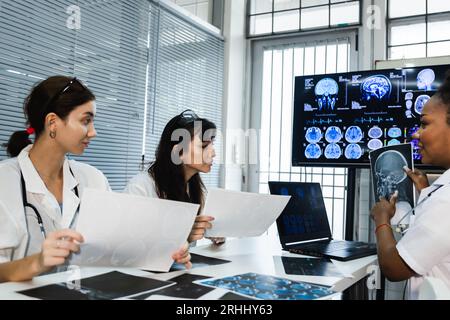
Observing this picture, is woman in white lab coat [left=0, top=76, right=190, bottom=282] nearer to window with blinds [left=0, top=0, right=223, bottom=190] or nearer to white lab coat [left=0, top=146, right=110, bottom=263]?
white lab coat [left=0, top=146, right=110, bottom=263]

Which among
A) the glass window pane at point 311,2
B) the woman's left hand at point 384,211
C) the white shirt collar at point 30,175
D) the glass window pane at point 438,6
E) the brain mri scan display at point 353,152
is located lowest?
the woman's left hand at point 384,211

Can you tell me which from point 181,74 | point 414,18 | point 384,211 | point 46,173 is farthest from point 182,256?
point 414,18

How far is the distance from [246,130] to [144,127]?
129 centimetres

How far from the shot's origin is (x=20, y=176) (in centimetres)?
138

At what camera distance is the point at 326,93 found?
9.31 ft

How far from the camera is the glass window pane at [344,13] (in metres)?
3.56

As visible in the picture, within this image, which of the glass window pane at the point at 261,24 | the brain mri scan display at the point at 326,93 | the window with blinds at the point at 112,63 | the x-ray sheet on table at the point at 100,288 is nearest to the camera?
the x-ray sheet on table at the point at 100,288

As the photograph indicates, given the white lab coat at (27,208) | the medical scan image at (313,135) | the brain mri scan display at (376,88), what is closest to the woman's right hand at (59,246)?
the white lab coat at (27,208)

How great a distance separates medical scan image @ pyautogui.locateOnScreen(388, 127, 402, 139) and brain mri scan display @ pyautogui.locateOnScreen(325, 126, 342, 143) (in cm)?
31

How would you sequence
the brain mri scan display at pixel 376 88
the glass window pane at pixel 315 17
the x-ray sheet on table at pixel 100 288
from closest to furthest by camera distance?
the x-ray sheet on table at pixel 100 288, the brain mri scan display at pixel 376 88, the glass window pane at pixel 315 17

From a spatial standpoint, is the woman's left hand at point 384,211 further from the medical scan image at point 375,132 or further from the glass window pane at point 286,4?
the glass window pane at point 286,4

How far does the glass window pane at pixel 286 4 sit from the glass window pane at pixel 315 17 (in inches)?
3.9
